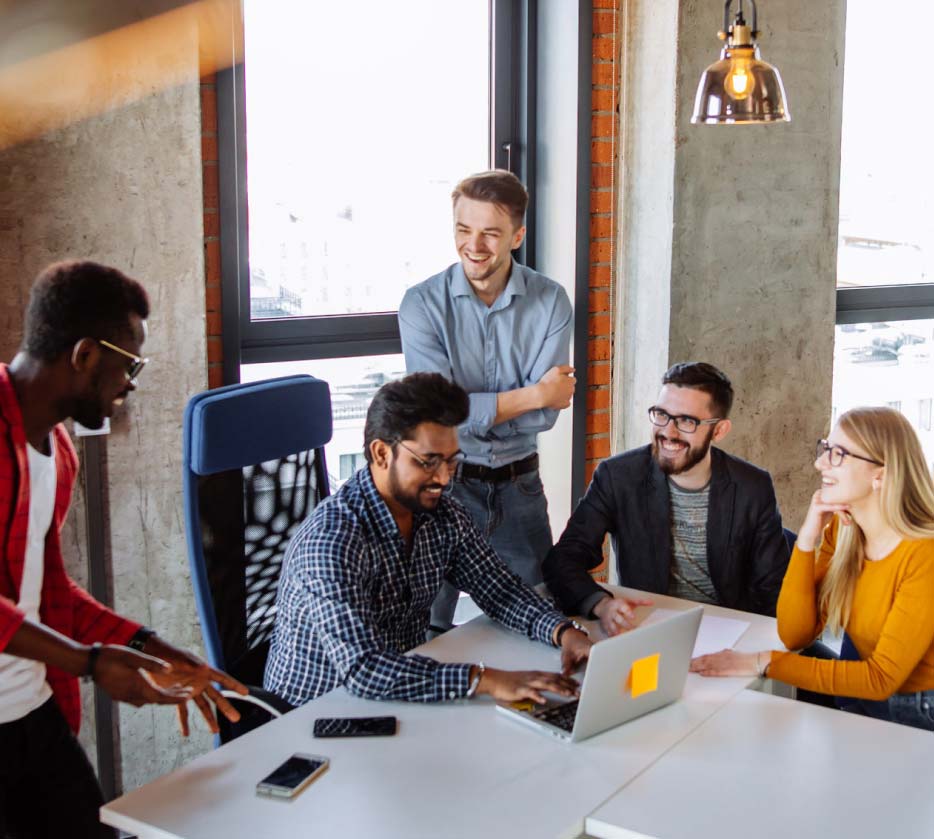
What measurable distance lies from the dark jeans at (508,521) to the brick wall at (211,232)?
0.83 metres

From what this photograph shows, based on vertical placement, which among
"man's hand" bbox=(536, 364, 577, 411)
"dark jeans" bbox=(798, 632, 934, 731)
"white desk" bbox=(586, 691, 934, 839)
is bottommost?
"dark jeans" bbox=(798, 632, 934, 731)

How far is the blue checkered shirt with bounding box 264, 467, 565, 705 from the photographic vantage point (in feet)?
7.40

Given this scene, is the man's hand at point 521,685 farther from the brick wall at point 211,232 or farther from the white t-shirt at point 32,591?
the brick wall at point 211,232

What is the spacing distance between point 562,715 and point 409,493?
0.60 metres

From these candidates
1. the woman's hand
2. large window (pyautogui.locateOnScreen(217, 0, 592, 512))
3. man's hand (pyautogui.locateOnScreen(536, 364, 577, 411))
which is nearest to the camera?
the woman's hand

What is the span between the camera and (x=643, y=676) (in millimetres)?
2166

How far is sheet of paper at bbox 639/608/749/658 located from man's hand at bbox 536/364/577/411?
0.77 meters

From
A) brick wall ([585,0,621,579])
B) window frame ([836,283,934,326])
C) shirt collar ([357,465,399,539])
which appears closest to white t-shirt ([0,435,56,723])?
shirt collar ([357,465,399,539])

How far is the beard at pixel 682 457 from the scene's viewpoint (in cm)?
308

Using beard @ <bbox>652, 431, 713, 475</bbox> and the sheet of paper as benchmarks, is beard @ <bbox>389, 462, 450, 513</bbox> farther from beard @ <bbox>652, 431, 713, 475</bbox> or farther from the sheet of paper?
beard @ <bbox>652, 431, 713, 475</bbox>

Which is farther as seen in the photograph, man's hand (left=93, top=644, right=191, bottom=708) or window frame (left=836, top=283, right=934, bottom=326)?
window frame (left=836, top=283, right=934, bottom=326)

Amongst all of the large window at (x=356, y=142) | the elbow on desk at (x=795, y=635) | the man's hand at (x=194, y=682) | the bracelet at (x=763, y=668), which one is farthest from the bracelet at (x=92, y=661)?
the large window at (x=356, y=142)

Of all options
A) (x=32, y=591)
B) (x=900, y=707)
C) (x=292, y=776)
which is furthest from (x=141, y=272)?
(x=900, y=707)

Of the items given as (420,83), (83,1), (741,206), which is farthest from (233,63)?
(741,206)
